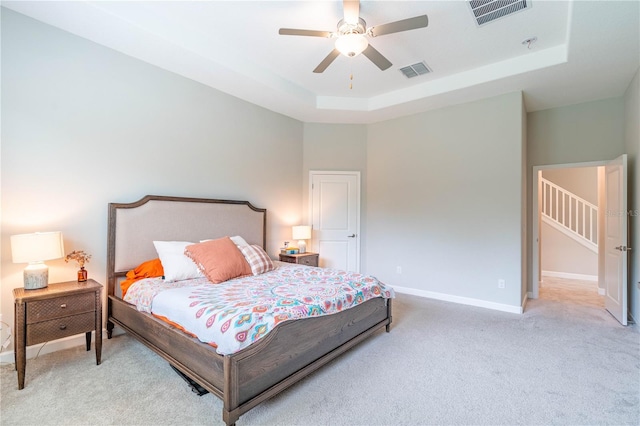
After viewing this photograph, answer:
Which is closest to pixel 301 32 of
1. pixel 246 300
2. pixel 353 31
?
pixel 353 31

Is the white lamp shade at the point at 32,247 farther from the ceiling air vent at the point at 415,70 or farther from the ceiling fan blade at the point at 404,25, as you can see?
the ceiling air vent at the point at 415,70

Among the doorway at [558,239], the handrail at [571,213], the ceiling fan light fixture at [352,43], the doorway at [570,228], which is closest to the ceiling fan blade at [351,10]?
the ceiling fan light fixture at [352,43]

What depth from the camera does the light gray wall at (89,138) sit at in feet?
8.33

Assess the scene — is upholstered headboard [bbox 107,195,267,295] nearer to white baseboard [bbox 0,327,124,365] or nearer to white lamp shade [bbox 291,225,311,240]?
white baseboard [bbox 0,327,124,365]

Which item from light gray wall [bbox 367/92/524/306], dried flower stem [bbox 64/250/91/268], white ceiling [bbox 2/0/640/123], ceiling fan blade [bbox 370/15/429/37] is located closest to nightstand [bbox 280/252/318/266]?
light gray wall [bbox 367/92/524/306]

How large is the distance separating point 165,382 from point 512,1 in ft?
13.7

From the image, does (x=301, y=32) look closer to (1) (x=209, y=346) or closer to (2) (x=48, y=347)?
(1) (x=209, y=346)

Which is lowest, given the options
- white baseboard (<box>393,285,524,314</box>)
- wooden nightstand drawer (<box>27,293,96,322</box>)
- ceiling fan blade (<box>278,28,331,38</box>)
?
white baseboard (<box>393,285,524,314</box>)

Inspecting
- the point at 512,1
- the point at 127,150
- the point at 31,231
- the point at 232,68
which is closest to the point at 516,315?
the point at 512,1

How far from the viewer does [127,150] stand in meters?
3.18

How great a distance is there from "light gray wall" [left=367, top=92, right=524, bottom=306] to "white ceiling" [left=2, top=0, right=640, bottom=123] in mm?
423

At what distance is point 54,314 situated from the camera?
229 cm

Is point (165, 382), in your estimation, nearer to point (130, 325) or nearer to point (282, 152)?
Answer: point (130, 325)

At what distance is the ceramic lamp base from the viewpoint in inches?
93.0
